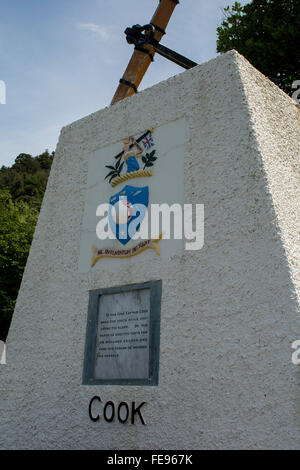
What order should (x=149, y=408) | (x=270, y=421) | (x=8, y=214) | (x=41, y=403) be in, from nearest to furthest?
(x=270, y=421) < (x=149, y=408) < (x=41, y=403) < (x=8, y=214)

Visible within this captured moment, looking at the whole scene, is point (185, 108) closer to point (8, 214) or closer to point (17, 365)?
point (17, 365)

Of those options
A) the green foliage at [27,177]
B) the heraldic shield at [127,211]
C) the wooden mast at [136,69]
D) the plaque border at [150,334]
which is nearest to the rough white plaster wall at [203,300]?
the plaque border at [150,334]

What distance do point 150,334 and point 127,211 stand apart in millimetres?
1146

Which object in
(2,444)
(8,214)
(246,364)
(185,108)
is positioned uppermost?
(8,214)

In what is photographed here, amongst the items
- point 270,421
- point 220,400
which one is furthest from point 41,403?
point 270,421

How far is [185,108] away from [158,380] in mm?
2296

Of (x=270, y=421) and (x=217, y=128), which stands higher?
(x=217, y=128)

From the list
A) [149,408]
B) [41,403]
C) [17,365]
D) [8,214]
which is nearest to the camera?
[149,408]

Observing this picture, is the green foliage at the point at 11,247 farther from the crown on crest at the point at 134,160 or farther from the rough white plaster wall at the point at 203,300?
the crown on crest at the point at 134,160

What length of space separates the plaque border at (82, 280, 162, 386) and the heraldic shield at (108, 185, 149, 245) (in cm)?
48

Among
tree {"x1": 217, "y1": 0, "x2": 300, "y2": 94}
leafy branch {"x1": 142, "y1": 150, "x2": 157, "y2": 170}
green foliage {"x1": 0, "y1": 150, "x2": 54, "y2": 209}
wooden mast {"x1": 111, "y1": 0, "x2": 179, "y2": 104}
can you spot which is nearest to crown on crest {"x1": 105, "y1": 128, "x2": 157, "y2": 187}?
leafy branch {"x1": 142, "y1": 150, "x2": 157, "y2": 170}

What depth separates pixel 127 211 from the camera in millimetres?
4148

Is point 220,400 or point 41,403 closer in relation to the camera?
point 220,400

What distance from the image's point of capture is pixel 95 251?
4234 millimetres
